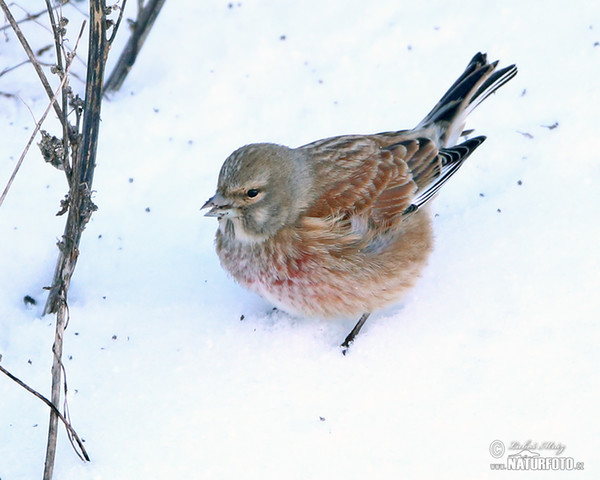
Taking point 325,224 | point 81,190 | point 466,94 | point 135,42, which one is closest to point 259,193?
point 325,224

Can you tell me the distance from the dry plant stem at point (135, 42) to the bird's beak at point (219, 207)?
5.95 ft

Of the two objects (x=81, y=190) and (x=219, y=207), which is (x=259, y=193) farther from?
(x=81, y=190)

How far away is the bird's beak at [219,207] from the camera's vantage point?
13.5 ft

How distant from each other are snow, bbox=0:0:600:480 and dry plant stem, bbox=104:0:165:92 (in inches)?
5.4

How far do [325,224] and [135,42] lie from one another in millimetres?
2136

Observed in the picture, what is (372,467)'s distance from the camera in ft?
11.5

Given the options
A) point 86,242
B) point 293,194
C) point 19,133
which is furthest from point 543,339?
point 19,133

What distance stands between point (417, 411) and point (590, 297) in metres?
1.17

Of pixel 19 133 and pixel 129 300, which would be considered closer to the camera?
pixel 129 300

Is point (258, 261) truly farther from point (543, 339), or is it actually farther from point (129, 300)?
point (543, 339)

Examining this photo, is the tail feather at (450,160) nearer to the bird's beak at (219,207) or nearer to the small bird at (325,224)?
the small bird at (325,224)

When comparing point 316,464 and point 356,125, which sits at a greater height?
point 356,125

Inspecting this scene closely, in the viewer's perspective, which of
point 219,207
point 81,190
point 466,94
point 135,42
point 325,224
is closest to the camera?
point 81,190

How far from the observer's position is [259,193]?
4211mm
